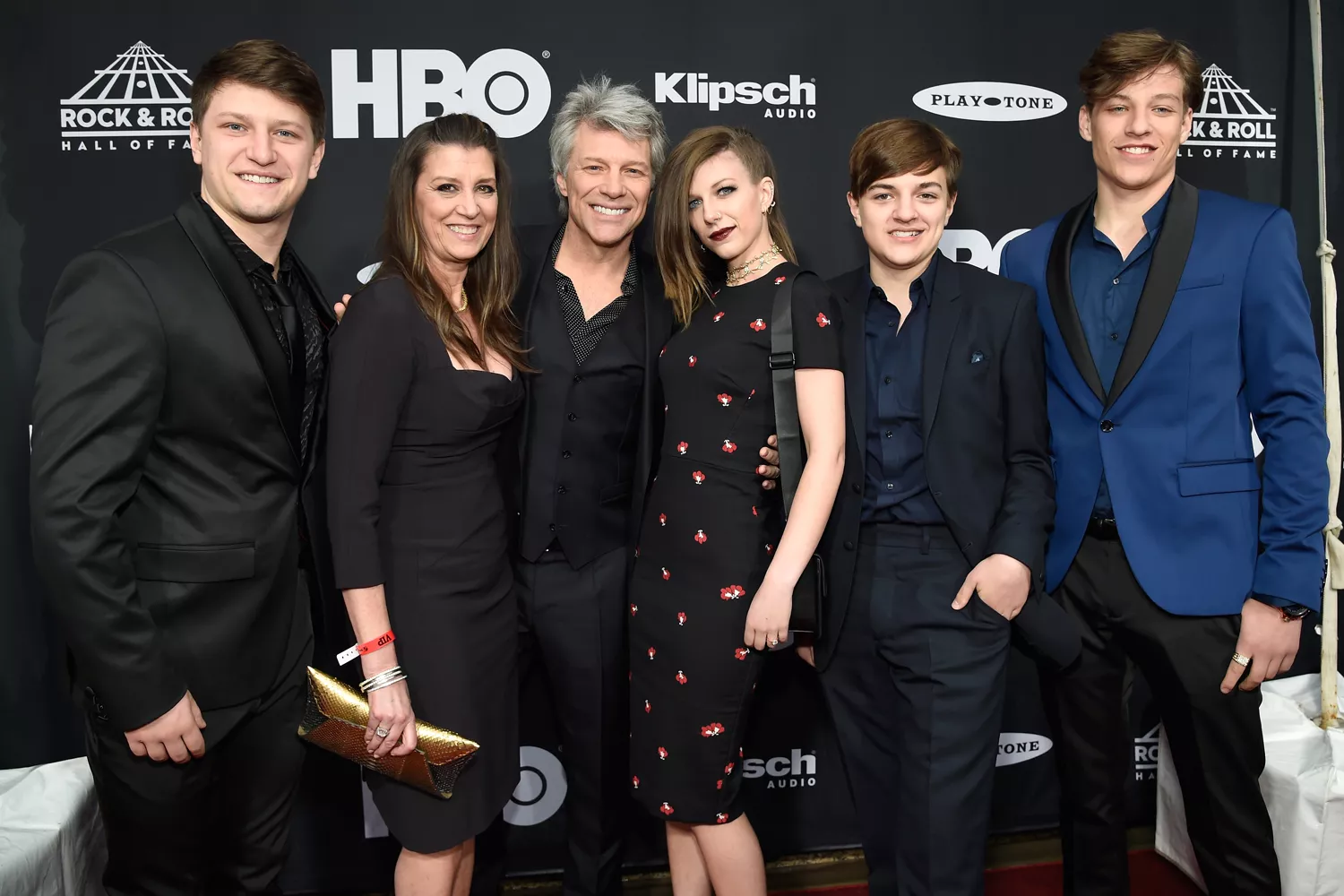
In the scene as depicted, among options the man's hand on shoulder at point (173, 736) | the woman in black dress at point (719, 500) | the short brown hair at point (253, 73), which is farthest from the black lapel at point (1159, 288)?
the man's hand on shoulder at point (173, 736)

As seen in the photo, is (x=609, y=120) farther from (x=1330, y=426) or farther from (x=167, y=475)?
(x=1330, y=426)

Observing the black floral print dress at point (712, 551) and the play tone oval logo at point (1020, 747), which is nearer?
the black floral print dress at point (712, 551)

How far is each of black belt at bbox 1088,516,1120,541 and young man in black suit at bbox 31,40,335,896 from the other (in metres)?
1.73

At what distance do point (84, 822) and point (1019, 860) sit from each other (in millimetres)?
2692

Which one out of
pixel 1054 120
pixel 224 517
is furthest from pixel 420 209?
pixel 1054 120

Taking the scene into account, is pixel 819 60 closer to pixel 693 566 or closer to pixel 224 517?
pixel 693 566

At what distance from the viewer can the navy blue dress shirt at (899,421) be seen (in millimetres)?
2059

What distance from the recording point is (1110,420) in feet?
6.86

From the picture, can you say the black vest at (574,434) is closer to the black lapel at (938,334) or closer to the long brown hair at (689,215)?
the long brown hair at (689,215)

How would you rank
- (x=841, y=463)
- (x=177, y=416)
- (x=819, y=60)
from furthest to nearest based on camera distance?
(x=819, y=60)
(x=841, y=463)
(x=177, y=416)

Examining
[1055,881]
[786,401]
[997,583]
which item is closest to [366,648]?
[786,401]

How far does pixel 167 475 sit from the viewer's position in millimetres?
1730

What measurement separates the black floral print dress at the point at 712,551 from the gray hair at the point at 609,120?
48 centimetres

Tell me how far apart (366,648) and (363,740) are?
0.62ft
